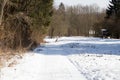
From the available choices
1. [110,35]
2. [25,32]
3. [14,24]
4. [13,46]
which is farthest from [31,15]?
[110,35]

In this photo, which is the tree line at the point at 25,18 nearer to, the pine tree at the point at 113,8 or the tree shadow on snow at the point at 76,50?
the tree shadow on snow at the point at 76,50

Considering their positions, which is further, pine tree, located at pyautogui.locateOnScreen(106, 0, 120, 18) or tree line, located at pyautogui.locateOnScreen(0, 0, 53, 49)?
pine tree, located at pyautogui.locateOnScreen(106, 0, 120, 18)

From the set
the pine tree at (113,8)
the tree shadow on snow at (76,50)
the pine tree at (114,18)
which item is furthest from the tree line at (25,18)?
the pine tree at (113,8)

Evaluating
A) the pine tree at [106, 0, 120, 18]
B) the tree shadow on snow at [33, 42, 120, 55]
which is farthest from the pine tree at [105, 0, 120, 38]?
the tree shadow on snow at [33, 42, 120, 55]

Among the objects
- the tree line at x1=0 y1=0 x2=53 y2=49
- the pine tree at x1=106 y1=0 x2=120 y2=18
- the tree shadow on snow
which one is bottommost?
the tree shadow on snow

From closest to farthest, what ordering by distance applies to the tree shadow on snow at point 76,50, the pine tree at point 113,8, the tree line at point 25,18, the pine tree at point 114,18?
the tree line at point 25,18
the tree shadow on snow at point 76,50
the pine tree at point 114,18
the pine tree at point 113,8

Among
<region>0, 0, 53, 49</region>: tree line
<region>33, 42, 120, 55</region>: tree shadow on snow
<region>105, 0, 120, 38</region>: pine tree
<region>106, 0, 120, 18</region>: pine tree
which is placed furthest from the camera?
<region>106, 0, 120, 18</region>: pine tree

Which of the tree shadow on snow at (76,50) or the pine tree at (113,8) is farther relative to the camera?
the pine tree at (113,8)

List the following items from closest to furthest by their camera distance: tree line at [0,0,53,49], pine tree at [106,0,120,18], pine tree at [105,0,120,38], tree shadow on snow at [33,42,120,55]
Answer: tree line at [0,0,53,49], tree shadow on snow at [33,42,120,55], pine tree at [105,0,120,38], pine tree at [106,0,120,18]

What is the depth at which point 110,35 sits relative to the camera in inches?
3300

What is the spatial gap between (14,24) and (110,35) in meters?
59.8

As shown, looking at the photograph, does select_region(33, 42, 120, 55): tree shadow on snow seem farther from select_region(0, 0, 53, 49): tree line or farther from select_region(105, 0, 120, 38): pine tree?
select_region(105, 0, 120, 38): pine tree

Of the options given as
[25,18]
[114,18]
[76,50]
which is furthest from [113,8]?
[25,18]

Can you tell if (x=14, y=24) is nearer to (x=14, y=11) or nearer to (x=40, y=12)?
(x=14, y=11)
